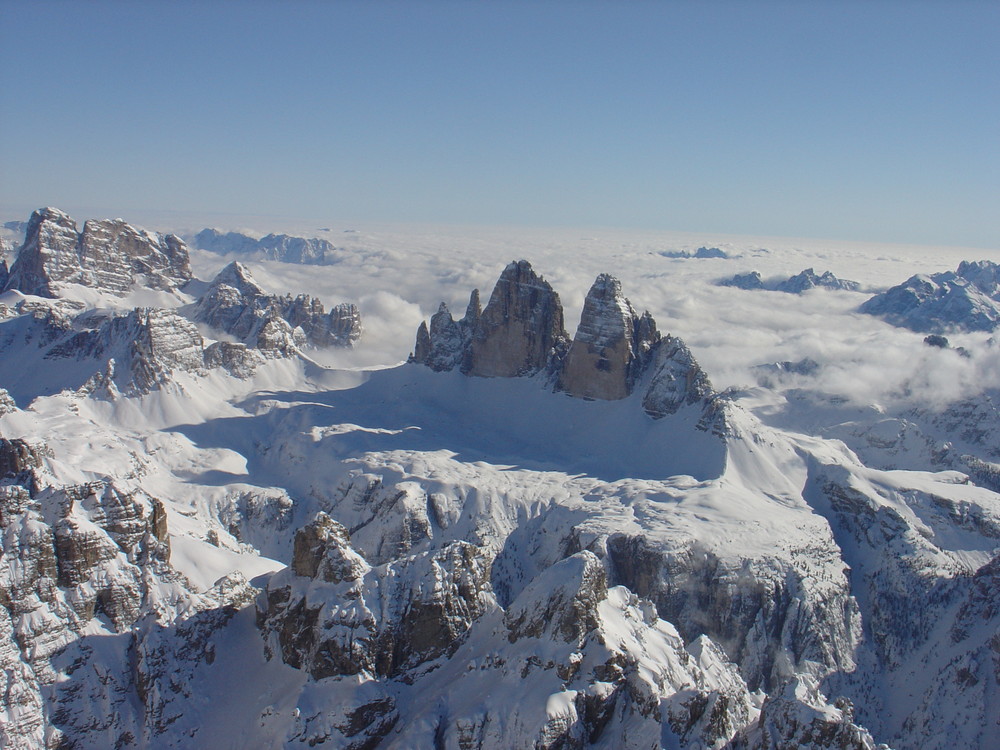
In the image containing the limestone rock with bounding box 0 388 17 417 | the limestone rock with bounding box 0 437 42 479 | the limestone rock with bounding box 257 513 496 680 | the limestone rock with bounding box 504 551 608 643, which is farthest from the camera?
the limestone rock with bounding box 0 388 17 417

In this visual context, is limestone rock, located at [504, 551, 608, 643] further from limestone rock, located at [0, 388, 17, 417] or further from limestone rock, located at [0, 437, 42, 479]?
limestone rock, located at [0, 388, 17, 417]

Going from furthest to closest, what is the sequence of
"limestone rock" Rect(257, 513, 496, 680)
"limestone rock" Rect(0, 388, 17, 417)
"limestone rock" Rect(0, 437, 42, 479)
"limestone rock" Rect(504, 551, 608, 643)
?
"limestone rock" Rect(0, 388, 17, 417), "limestone rock" Rect(0, 437, 42, 479), "limestone rock" Rect(257, 513, 496, 680), "limestone rock" Rect(504, 551, 608, 643)

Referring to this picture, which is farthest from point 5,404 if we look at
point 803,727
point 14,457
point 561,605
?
point 803,727

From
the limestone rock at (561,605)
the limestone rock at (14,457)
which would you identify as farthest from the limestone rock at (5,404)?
the limestone rock at (561,605)

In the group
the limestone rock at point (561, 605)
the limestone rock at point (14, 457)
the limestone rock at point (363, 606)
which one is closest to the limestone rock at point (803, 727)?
the limestone rock at point (561, 605)

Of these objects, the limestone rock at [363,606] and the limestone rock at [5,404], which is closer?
the limestone rock at [363,606]

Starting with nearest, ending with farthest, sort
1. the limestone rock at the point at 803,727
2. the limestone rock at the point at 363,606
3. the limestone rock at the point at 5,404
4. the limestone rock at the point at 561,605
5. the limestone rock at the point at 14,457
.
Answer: the limestone rock at the point at 803,727, the limestone rock at the point at 561,605, the limestone rock at the point at 363,606, the limestone rock at the point at 14,457, the limestone rock at the point at 5,404

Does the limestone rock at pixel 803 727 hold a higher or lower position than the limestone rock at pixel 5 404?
higher

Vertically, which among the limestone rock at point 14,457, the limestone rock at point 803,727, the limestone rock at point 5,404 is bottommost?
the limestone rock at point 5,404

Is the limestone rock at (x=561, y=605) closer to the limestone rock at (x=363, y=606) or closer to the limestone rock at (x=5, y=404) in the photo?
the limestone rock at (x=363, y=606)

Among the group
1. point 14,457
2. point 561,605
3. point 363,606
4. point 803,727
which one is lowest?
point 14,457

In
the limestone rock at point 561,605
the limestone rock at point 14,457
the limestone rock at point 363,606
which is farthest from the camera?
the limestone rock at point 14,457

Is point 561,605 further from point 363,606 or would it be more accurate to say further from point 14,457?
point 14,457

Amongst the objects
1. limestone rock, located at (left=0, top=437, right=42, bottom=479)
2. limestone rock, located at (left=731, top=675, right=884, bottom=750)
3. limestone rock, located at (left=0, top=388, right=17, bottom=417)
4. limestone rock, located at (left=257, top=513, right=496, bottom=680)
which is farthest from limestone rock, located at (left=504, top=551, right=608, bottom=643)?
limestone rock, located at (left=0, top=388, right=17, bottom=417)
